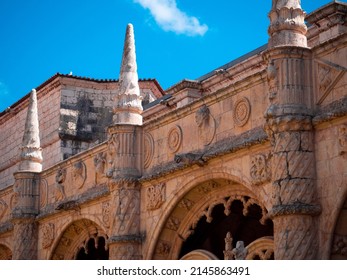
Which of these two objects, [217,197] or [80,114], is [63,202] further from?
[80,114]

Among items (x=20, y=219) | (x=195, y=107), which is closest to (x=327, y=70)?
(x=195, y=107)

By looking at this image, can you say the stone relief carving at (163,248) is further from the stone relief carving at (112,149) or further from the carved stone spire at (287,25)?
the carved stone spire at (287,25)

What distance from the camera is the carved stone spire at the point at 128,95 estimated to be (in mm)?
19125

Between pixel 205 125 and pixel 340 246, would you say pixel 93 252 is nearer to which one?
pixel 205 125

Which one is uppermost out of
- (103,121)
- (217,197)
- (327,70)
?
(103,121)

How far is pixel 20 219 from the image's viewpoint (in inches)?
886

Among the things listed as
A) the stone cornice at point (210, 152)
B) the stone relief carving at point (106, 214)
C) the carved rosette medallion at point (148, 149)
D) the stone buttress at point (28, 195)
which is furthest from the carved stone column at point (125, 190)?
the stone buttress at point (28, 195)

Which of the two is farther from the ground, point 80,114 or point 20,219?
point 80,114

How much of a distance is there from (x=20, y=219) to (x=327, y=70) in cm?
1016

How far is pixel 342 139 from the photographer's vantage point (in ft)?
46.5

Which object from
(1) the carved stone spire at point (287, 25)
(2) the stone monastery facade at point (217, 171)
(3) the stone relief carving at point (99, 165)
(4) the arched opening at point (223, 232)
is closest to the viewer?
(2) the stone monastery facade at point (217, 171)

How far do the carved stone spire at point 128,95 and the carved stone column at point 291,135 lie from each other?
14.9 feet

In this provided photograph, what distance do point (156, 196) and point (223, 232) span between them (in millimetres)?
2002

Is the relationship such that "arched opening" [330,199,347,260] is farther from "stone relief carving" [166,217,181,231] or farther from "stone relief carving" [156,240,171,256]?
"stone relief carving" [156,240,171,256]
